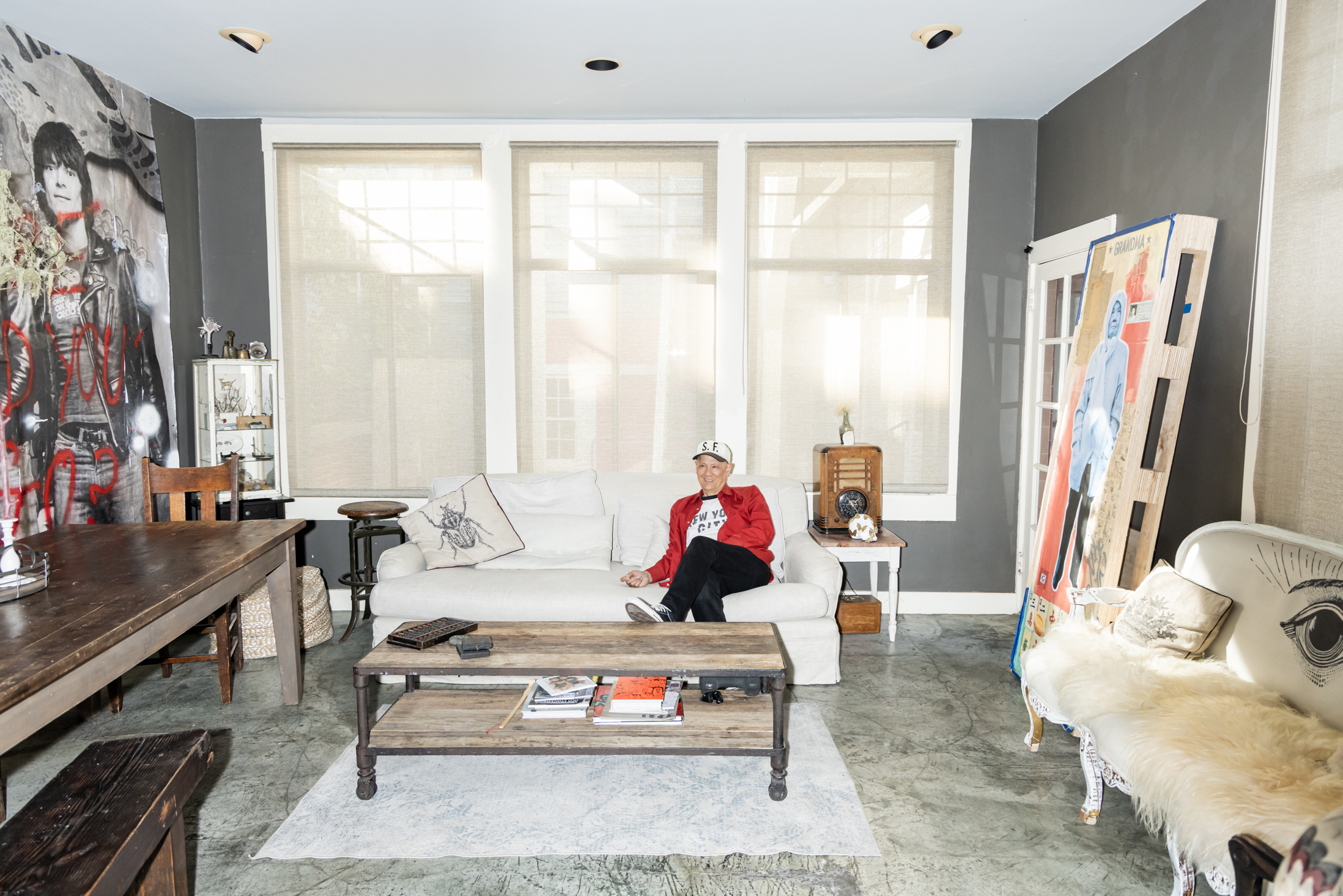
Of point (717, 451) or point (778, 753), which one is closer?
point (778, 753)

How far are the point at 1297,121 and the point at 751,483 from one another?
251 centimetres

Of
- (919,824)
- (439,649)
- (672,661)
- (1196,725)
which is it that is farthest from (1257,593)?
(439,649)

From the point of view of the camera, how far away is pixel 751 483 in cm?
396

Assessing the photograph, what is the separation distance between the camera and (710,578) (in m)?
3.17

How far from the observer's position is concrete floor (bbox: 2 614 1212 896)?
2.03m

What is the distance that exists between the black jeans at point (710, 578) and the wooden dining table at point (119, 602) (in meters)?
1.52

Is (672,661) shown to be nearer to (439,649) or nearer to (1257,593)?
(439,649)

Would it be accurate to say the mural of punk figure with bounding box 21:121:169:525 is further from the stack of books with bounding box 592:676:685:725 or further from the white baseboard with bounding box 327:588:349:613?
the stack of books with bounding box 592:676:685:725

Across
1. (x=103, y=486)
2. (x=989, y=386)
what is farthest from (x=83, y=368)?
(x=989, y=386)

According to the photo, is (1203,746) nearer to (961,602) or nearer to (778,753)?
(778,753)

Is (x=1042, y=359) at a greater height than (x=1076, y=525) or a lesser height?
greater

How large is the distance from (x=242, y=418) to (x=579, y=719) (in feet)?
9.33

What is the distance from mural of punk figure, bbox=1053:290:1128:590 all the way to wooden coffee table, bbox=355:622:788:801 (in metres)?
1.42

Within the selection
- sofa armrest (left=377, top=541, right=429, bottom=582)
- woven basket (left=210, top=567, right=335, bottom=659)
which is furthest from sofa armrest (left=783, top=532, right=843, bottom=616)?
woven basket (left=210, top=567, right=335, bottom=659)
